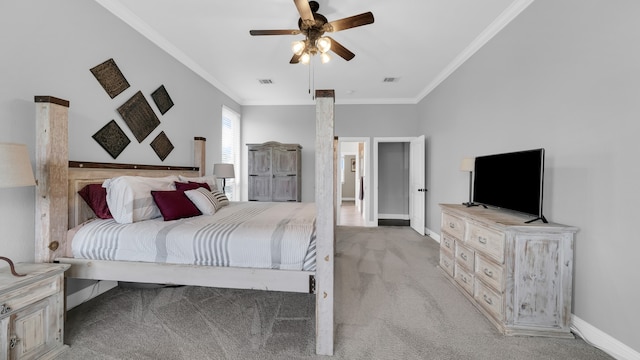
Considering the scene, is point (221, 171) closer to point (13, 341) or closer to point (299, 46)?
point (299, 46)

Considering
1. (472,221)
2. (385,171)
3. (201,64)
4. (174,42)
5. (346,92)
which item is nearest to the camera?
(472,221)

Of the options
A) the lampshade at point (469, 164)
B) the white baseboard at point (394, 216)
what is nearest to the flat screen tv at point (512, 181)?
the lampshade at point (469, 164)

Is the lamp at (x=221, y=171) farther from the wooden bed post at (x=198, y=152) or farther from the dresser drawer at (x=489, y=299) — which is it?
the dresser drawer at (x=489, y=299)

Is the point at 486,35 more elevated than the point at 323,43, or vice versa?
the point at 486,35

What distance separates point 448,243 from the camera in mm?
2848

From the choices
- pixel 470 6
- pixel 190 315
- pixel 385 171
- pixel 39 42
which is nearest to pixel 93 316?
pixel 190 315

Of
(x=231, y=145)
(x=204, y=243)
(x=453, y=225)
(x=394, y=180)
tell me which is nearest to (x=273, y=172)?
(x=231, y=145)

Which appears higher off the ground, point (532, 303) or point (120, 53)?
point (120, 53)

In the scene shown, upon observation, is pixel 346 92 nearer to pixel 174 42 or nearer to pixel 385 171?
pixel 385 171

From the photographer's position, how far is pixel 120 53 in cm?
257

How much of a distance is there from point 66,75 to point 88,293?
196 cm

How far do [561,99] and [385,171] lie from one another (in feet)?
14.8

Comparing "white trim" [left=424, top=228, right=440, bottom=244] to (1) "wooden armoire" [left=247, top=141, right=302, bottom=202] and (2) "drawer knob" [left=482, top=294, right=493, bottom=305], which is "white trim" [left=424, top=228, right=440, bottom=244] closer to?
(2) "drawer knob" [left=482, top=294, right=493, bottom=305]

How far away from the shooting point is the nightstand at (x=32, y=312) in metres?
1.35
